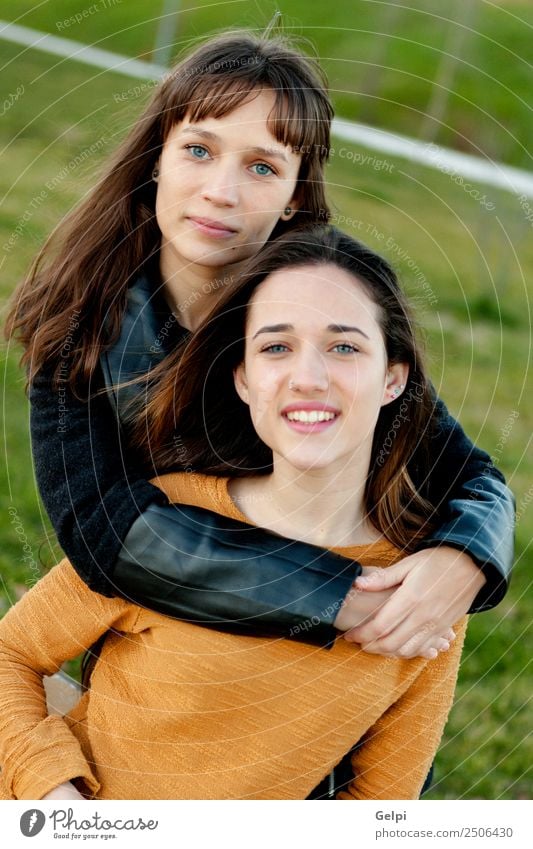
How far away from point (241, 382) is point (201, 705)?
31cm

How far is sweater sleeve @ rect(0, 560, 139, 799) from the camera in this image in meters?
1.05

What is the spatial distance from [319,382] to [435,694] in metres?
0.33

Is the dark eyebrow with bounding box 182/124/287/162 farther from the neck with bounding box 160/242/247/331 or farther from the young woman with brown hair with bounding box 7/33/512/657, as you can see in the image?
the neck with bounding box 160/242/247/331

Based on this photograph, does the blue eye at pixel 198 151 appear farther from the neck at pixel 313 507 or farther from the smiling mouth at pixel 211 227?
the neck at pixel 313 507

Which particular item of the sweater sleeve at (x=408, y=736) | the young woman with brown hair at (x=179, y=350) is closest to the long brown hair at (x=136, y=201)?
the young woman with brown hair at (x=179, y=350)

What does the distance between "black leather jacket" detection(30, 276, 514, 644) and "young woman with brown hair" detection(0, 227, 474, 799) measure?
0.06 feet

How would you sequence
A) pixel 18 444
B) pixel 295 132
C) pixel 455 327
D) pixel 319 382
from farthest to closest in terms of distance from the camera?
pixel 455 327 → pixel 18 444 → pixel 295 132 → pixel 319 382

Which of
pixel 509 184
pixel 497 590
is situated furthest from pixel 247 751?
pixel 509 184

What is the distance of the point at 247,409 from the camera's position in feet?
3.74

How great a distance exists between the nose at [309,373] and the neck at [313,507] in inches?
3.6

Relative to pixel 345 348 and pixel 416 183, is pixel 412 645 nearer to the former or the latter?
pixel 345 348

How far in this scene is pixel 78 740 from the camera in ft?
3.62
